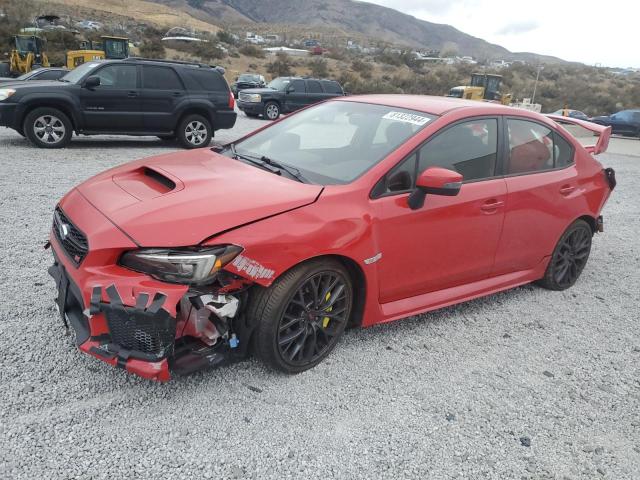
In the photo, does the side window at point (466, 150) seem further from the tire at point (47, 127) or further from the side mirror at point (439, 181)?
the tire at point (47, 127)

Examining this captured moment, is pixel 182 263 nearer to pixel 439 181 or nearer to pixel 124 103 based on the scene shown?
pixel 439 181

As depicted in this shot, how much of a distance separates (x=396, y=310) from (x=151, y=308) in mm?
1690

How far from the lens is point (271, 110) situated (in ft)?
63.8

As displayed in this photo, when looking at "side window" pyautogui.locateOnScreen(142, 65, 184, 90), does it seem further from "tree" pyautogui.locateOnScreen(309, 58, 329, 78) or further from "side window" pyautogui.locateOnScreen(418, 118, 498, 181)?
"tree" pyautogui.locateOnScreen(309, 58, 329, 78)

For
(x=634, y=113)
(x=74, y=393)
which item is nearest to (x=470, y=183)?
(x=74, y=393)

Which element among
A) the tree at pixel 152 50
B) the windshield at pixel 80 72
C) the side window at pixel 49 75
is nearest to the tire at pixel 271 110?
the side window at pixel 49 75

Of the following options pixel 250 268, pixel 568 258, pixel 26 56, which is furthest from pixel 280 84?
pixel 250 268

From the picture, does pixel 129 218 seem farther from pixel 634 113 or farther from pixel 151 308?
pixel 634 113

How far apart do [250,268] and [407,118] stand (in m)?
1.73

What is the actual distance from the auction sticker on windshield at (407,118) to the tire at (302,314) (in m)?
1.23

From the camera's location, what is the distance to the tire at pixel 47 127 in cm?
938

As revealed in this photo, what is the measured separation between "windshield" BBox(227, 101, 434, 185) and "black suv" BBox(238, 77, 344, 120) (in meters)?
15.3

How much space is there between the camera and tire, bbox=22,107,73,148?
938 cm

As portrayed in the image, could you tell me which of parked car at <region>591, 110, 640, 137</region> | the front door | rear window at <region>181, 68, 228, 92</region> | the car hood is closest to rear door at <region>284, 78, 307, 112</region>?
rear window at <region>181, 68, 228, 92</region>
